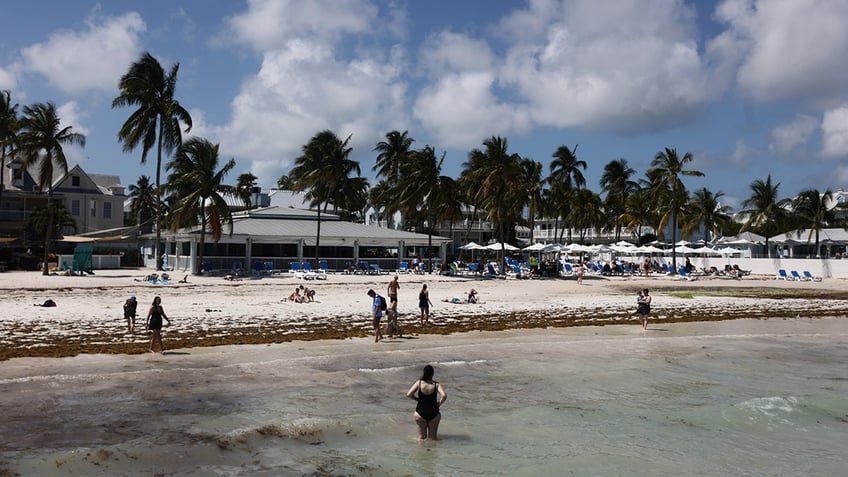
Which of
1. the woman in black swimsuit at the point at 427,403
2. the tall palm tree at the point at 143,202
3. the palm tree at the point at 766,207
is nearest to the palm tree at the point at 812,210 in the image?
the palm tree at the point at 766,207

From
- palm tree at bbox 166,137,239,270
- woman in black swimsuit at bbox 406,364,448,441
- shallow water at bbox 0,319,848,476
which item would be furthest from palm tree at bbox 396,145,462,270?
woman in black swimsuit at bbox 406,364,448,441

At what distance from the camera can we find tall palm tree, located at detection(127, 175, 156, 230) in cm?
8169

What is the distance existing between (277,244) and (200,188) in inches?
407

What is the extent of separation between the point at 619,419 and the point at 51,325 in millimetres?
15730

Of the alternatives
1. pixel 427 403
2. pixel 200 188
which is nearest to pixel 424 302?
pixel 427 403

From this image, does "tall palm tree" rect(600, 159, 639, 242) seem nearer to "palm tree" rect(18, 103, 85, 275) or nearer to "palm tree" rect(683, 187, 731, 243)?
"palm tree" rect(683, 187, 731, 243)

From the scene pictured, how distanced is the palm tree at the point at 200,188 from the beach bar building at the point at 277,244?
2.17 m

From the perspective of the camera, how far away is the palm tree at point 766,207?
186ft

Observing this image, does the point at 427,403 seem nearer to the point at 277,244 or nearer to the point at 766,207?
the point at 277,244

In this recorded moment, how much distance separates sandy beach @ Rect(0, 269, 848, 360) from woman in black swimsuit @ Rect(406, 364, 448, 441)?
8.11m

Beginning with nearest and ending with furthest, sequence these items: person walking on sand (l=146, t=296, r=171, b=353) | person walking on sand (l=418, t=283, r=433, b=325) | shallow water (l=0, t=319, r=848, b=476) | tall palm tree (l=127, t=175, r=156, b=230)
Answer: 1. shallow water (l=0, t=319, r=848, b=476)
2. person walking on sand (l=146, t=296, r=171, b=353)
3. person walking on sand (l=418, t=283, r=433, b=325)
4. tall palm tree (l=127, t=175, r=156, b=230)

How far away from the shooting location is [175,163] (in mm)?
39875

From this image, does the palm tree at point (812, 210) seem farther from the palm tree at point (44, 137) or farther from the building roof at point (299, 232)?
the palm tree at point (44, 137)

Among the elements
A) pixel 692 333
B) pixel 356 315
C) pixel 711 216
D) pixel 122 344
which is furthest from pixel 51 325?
pixel 711 216
